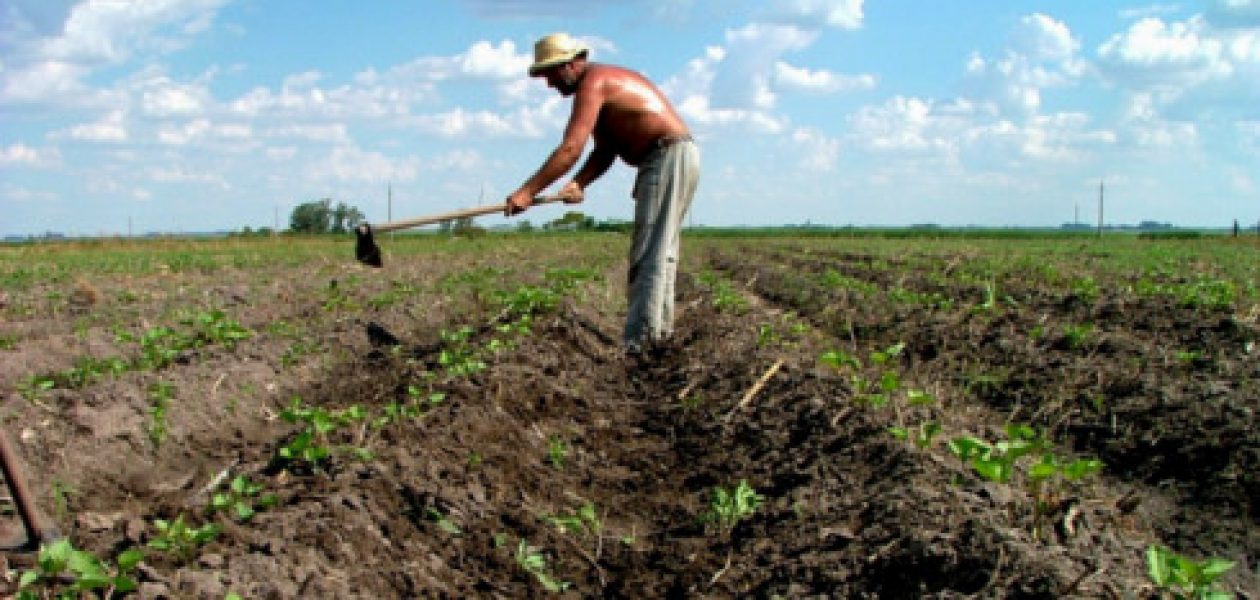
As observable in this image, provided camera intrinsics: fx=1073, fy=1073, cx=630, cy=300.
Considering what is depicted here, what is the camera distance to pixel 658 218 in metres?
8.01

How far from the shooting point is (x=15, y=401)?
6293 millimetres

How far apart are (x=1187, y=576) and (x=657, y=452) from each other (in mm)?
3440

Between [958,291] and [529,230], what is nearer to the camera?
[958,291]

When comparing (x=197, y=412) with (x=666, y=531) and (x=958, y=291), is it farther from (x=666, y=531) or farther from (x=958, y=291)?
(x=958, y=291)

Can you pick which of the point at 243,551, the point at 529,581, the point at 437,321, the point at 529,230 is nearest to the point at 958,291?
the point at 437,321

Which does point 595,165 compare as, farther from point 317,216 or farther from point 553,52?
point 317,216

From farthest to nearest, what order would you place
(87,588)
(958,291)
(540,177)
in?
(958,291)
(540,177)
(87,588)

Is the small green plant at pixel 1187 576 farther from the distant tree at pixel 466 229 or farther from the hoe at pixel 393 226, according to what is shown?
the distant tree at pixel 466 229

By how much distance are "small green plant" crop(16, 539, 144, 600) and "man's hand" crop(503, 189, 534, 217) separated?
4.71m

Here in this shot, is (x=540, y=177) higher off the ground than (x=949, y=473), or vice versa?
(x=540, y=177)

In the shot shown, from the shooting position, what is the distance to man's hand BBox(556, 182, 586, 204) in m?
8.04

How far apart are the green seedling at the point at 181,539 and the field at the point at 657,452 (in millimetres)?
11

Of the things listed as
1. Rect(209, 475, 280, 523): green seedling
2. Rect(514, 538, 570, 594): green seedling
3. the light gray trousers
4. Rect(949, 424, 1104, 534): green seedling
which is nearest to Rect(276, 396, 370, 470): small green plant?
Rect(209, 475, 280, 523): green seedling

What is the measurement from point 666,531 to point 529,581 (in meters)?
0.87
